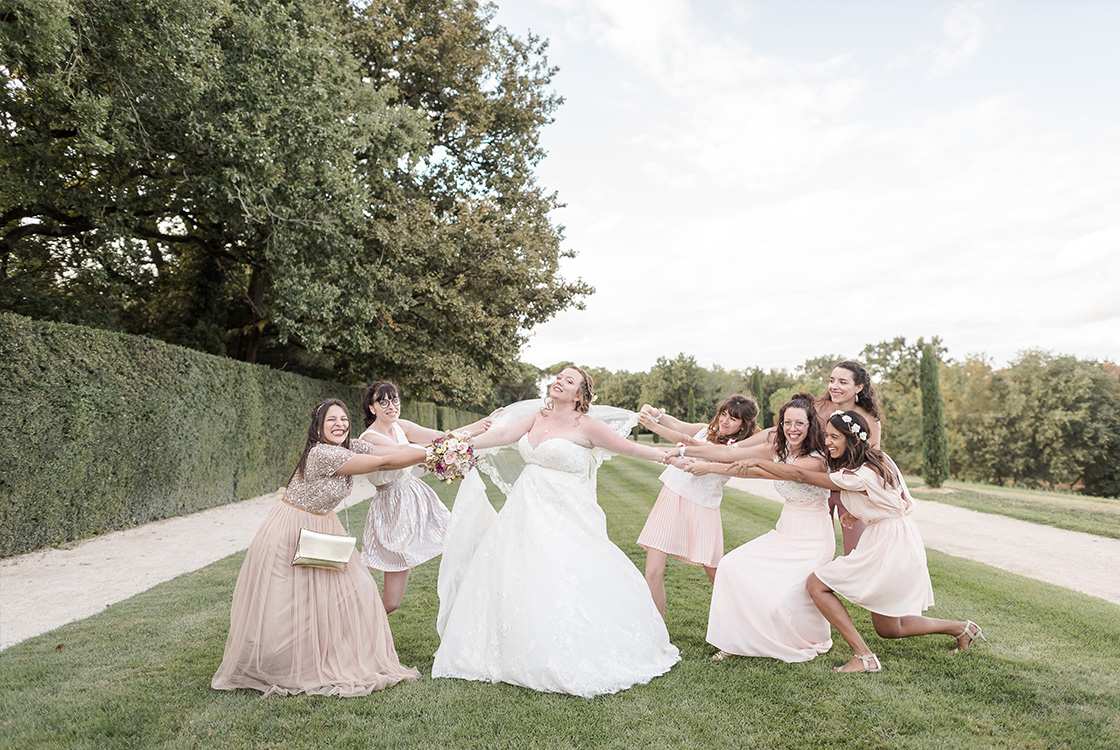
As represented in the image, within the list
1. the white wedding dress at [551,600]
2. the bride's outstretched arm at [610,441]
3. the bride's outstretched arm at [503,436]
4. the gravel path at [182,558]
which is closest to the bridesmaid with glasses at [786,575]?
the white wedding dress at [551,600]

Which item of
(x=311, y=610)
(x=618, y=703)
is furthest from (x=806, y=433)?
(x=311, y=610)

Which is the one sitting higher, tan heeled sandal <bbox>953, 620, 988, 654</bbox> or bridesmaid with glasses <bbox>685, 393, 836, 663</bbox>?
A: bridesmaid with glasses <bbox>685, 393, 836, 663</bbox>

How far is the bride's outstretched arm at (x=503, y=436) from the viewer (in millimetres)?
4957

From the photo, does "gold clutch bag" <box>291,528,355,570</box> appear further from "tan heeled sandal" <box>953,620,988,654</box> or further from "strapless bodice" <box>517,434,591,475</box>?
"tan heeled sandal" <box>953,620,988,654</box>

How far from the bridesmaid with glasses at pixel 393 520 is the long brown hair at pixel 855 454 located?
2.77 metres

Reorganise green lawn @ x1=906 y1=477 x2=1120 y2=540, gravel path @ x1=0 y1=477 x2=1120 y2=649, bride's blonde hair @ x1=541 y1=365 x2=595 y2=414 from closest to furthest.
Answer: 1. bride's blonde hair @ x1=541 y1=365 x2=595 y2=414
2. gravel path @ x1=0 y1=477 x2=1120 y2=649
3. green lawn @ x1=906 y1=477 x2=1120 y2=540

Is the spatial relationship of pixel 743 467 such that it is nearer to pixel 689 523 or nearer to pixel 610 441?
pixel 689 523

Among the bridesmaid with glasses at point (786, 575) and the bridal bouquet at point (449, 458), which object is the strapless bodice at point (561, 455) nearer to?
the bridal bouquet at point (449, 458)

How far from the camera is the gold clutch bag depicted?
3.83m

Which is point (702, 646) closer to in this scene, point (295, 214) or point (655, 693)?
point (655, 693)

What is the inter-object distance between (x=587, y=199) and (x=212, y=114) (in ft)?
45.3

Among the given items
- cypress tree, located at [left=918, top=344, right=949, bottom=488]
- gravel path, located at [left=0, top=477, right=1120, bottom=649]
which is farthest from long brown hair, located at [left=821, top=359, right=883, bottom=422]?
cypress tree, located at [left=918, top=344, right=949, bottom=488]

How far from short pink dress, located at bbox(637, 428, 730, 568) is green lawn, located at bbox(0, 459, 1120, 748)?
683 millimetres

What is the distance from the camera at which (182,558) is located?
8.38m
